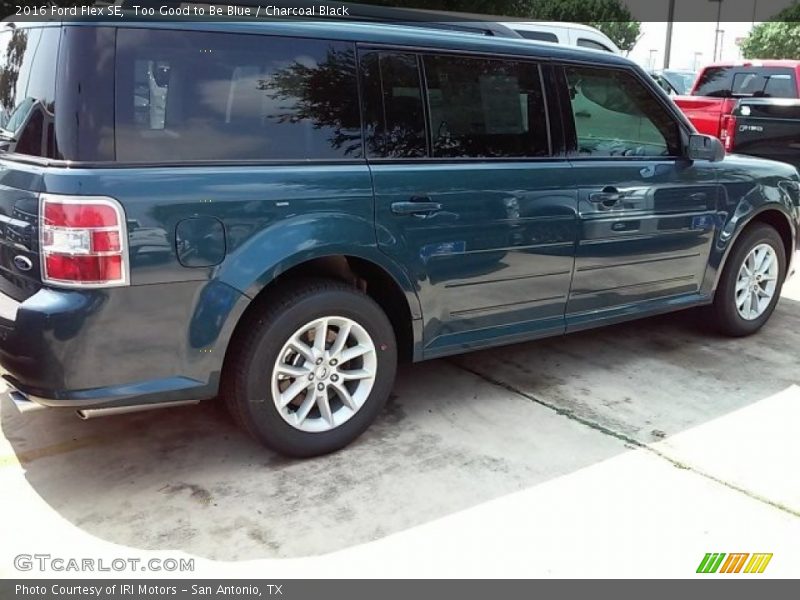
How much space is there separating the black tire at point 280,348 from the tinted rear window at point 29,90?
1.00 m

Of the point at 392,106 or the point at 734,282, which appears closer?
the point at 392,106

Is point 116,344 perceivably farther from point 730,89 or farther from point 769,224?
point 730,89

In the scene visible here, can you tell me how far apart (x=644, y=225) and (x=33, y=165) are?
10.2 ft

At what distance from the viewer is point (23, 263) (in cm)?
268

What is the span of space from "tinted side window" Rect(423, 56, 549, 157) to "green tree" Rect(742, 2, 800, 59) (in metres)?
34.8

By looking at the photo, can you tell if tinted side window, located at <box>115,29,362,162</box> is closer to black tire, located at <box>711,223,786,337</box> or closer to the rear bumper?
the rear bumper

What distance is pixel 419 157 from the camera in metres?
3.35

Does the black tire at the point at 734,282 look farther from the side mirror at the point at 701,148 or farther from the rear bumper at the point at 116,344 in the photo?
the rear bumper at the point at 116,344

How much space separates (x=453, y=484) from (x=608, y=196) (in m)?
1.83

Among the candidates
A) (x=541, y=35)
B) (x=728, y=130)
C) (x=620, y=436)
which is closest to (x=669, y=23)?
(x=728, y=130)

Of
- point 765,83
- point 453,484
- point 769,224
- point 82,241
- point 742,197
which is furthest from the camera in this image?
point 765,83

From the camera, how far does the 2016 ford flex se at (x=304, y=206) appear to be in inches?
103

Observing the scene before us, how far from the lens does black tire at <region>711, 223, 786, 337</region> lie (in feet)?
15.7
